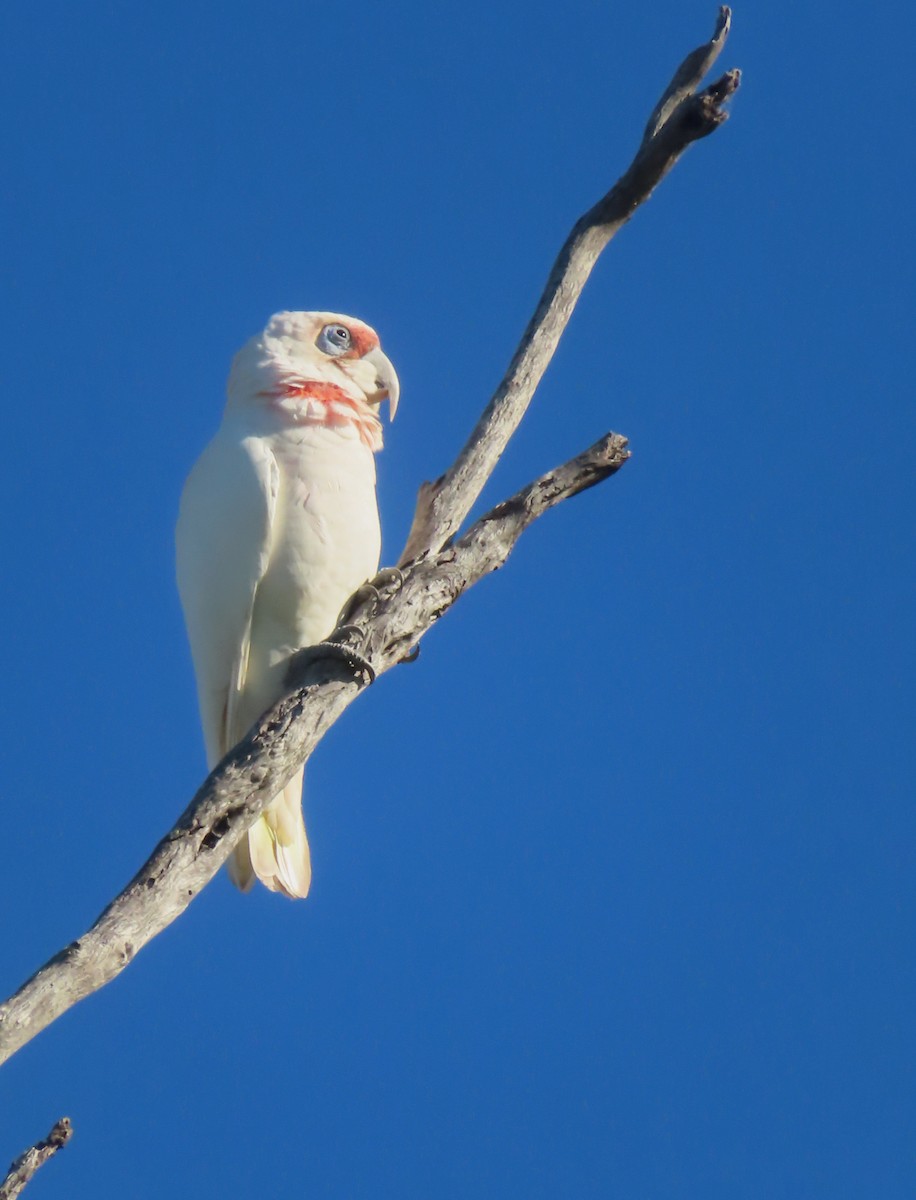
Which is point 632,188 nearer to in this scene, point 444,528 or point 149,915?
point 444,528

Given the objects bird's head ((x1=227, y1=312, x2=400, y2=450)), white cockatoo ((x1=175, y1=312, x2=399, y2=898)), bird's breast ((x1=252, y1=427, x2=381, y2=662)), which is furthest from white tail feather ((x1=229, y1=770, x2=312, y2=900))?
bird's head ((x1=227, y1=312, x2=400, y2=450))

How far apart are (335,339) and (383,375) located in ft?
0.78

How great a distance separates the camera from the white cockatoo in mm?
4918

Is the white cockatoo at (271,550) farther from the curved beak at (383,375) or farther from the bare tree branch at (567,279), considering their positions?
the bare tree branch at (567,279)

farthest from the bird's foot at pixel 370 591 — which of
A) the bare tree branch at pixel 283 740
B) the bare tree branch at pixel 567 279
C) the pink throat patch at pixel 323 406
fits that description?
the pink throat patch at pixel 323 406

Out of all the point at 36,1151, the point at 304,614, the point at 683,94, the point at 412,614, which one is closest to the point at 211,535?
the point at 304,614

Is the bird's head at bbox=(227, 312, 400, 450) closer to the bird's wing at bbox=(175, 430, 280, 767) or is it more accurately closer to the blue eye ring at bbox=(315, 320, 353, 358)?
the blue eye ring at bbox=(315, 320, 353, 358)

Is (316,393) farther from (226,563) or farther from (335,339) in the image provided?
(226,563)

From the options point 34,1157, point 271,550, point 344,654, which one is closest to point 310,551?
point 271,550

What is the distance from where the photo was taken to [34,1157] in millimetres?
2826

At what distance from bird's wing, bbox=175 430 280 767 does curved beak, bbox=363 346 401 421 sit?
0.70 meters

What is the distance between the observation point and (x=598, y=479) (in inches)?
167

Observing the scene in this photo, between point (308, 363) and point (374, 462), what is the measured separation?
0.47m

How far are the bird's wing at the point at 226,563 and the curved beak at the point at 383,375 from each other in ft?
2.31
